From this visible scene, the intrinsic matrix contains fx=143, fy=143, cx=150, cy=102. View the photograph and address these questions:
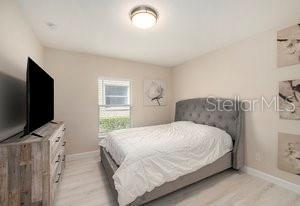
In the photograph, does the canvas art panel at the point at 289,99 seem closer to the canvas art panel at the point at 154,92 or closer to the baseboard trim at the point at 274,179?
the baseboard trim at the point at 274,179

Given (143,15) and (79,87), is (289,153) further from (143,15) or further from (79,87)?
(79,87)

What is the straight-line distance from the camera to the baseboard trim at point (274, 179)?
1983 mm

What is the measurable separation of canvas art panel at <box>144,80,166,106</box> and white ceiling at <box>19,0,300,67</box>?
1.18 meters

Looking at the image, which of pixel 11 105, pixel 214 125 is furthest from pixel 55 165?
pixel 214 125

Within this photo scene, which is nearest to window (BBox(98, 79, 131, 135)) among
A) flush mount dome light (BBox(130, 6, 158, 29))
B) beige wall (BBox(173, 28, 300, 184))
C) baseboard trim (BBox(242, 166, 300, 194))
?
flush mount dome light (BBox(130, 6, 158, 29))

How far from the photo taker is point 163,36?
2.41 meters

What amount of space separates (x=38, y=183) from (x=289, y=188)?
3.09 metres

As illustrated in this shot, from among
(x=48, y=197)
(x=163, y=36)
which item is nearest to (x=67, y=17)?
(x=163, y=36)

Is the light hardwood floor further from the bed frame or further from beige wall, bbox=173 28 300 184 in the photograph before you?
beige wall, bbox=173 28 300 184

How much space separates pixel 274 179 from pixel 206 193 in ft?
3.75

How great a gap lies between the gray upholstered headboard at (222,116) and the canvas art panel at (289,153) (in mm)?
510

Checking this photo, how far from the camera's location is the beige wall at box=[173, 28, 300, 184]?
2150 millimetres

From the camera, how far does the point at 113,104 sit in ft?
11.8

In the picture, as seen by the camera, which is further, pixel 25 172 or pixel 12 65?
pixel 12 65
